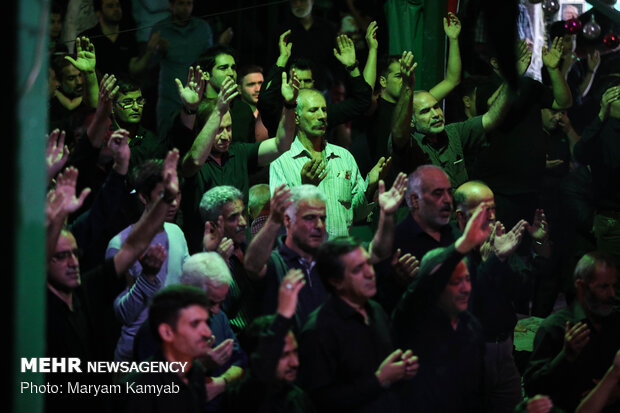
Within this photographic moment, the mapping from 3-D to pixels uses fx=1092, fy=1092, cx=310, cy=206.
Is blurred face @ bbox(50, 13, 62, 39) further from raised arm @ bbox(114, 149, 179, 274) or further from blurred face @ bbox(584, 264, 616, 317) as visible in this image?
blurred face @ bbox(584, 264, 616, 317)

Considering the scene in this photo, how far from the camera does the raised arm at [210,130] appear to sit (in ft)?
20.2

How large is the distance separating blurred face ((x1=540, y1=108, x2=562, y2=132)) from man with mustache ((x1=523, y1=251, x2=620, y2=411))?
2606 millimetres

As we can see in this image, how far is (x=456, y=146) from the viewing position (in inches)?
283

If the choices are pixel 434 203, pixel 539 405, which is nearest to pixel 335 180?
pixel 434 203

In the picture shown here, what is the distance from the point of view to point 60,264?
4.58 meters

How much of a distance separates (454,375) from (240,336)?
3.63 feet

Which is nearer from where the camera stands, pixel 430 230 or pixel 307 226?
pixel 307 226

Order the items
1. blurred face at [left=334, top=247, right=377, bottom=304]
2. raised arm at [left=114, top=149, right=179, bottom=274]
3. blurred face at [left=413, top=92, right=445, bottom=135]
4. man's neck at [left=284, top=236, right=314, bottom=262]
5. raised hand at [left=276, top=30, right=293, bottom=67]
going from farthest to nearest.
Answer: raised hand at [left=276, top=30, right=293, bottom=67]
blurred face at [left=413, top=92, right=445, bottom=135]
man's neck at [left=284, top=236, right=314, bottom=262]
raised arm at [left=114, top=149, right=179, bottom=274]
blurred face at [left=334, top=247, right=377, bottom=304]

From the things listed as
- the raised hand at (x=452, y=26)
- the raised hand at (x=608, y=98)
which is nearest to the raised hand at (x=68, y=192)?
the raised hand at (x=452, y=26)

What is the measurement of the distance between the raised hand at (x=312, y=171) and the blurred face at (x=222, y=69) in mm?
1208

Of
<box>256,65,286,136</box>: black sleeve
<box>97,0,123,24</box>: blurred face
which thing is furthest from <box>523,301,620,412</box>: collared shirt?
<box>97,0,123,24</box>: blurred face

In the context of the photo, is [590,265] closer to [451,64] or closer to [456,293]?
[456,293]

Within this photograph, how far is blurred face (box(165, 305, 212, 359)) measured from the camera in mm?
4355

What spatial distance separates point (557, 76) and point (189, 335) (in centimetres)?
459
